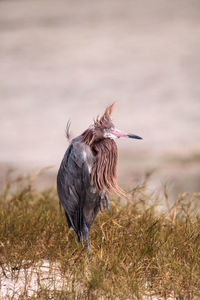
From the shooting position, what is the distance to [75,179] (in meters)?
2.95

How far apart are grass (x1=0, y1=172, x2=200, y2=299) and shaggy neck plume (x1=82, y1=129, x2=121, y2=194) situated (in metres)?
0.45

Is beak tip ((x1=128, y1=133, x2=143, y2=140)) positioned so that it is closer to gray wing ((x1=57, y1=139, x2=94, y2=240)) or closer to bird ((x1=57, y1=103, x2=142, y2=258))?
bird ((x1=57, y1=103, x2=142, y2=258))

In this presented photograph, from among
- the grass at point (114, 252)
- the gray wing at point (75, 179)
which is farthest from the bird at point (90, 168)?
the grass at point (114, 252)

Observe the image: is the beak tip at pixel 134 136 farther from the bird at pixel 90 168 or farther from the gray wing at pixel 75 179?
the gray wing at pixel 75 179

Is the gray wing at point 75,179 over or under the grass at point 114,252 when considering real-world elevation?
over

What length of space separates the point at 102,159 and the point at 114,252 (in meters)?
0.68

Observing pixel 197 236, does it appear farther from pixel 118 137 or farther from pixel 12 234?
pixel 12 234

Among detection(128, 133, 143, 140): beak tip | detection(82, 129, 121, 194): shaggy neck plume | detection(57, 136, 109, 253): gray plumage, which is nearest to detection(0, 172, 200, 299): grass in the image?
detection(57, 136, 109, 253): gray plumage

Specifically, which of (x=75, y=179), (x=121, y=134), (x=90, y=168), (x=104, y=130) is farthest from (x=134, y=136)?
(x=75, y=179)

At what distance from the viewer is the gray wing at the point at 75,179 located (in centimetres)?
288

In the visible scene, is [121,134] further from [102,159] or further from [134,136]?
[102,159]

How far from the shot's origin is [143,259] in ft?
9.73

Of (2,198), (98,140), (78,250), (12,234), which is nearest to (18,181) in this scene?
(2,198)

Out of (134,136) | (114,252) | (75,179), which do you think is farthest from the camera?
(114,252)
